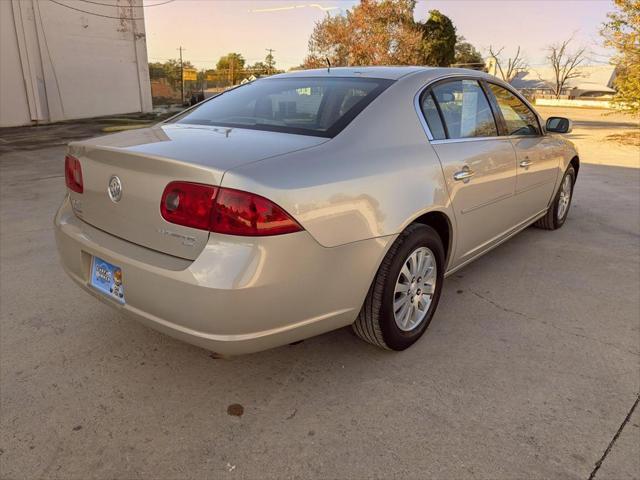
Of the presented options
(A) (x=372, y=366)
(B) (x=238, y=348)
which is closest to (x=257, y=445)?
(B) (x=238, y=348)

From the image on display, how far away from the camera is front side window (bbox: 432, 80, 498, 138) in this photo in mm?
3062

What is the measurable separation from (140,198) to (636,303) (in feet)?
11.2

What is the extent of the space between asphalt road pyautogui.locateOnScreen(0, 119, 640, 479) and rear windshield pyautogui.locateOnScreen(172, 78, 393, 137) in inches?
49.9

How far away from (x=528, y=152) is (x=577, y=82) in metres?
69.4

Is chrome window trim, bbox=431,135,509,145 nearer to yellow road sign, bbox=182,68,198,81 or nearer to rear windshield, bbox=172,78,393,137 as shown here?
rear windshield, bbox=172,78,393,137

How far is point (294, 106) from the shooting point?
111 inches

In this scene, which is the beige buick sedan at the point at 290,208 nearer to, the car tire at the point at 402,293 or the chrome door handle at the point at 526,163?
the car tire at the point at 402,293

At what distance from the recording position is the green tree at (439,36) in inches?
1329

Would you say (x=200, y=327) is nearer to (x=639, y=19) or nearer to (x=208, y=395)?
(x=208, y=395)

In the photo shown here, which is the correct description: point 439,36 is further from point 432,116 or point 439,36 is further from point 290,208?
point 290,208

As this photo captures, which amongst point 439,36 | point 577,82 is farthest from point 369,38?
point 577,82

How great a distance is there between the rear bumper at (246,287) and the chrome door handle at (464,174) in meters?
0.79

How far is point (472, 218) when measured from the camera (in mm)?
3150

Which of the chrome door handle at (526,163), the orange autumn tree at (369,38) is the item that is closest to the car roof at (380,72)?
the chrome door handle at (526,163)
